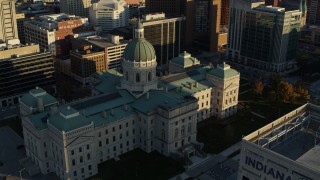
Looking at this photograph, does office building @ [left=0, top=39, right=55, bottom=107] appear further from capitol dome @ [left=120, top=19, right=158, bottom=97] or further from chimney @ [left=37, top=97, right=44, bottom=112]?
capitol dome @ [left=120, top=19, right=158, bottom=97]

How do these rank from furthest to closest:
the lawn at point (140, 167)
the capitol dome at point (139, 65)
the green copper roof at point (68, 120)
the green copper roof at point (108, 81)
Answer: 1. the green copper roof at point (108, 81)
2. the capitol dome at point (139, 65)
3. the lawn at point (140, 167)
4. the green copper roof at point (68, 120)

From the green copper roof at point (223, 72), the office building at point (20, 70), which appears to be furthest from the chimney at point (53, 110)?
the green copper roof at point (223, 72)

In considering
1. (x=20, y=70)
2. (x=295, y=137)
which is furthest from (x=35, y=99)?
(x=295, y=137)

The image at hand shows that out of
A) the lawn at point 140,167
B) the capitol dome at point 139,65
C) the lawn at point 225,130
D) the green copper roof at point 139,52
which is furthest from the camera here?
the lawn at point 225,130

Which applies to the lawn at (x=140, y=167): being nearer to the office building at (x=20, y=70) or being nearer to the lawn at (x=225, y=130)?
the lawn at (x=225, y=130)

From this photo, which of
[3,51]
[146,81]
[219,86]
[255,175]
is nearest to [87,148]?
[146,81]

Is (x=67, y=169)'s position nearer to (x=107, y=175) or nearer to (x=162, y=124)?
(x=107, y=175)

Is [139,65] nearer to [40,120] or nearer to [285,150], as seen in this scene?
[40,120]

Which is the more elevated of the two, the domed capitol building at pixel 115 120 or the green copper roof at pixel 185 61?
the green copper roof at pixel 185 61
